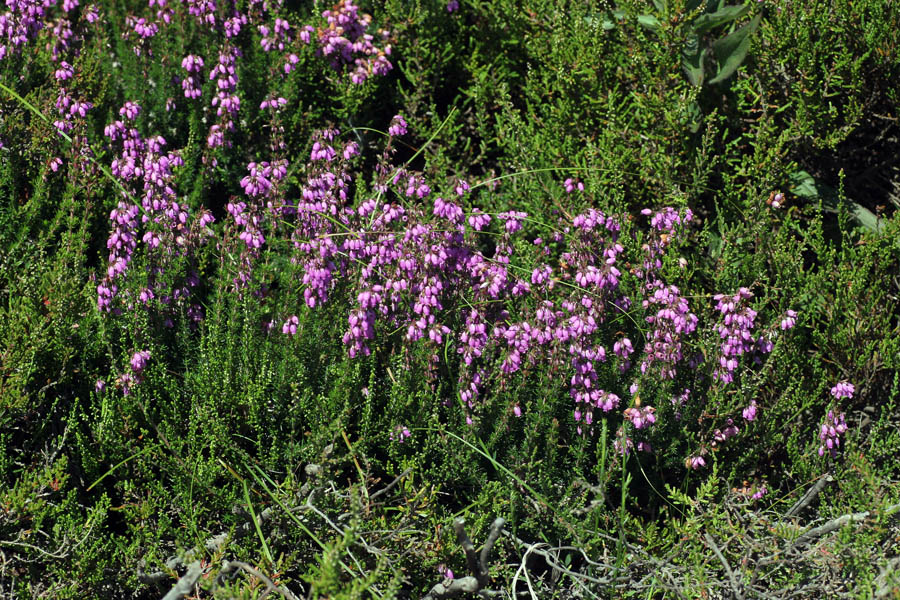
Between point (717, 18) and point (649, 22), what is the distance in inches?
13.1

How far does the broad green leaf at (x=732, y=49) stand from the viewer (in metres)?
4.00

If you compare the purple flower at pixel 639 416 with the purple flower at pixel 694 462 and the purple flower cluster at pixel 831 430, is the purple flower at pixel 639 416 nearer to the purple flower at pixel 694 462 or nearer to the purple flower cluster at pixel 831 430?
the purple flower at pixel 694 462

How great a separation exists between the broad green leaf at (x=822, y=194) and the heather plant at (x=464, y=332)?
0.03m

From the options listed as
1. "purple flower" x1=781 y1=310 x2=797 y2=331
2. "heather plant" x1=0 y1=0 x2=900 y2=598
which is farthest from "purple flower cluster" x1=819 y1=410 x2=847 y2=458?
"purple flower" x1=781 y1=310 x2=797 y2=331

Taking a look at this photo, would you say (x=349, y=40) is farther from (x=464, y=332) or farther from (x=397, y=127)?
(x=464, y=332)

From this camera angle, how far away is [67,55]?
447 cm

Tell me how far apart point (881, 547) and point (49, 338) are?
10.4 feet

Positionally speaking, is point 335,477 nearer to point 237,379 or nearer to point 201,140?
point 237,379

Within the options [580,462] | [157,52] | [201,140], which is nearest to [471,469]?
[580,462]

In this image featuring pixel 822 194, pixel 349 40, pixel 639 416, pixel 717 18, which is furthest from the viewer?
pixel 349 40

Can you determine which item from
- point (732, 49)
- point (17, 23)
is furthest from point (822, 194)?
point (17, 23)

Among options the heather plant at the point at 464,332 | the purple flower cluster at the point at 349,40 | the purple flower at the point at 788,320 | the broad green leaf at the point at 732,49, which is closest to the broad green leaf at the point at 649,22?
the heather plant at the point at 464,332

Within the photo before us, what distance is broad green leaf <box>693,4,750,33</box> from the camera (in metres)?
4.01

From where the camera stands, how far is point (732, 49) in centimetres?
409
